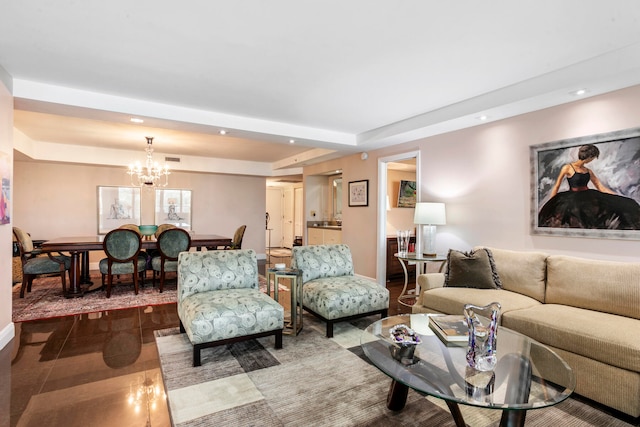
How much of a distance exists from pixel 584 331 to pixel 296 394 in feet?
6.29

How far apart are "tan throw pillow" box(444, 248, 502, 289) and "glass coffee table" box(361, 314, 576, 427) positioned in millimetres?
1020

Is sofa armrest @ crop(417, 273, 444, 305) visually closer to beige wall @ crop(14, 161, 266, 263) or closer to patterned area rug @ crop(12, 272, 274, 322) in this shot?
patterned area rug @ crop(12, 272, 274, 322)

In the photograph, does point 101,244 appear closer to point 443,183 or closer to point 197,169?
point 197,169

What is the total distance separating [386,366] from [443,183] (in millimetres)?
3060

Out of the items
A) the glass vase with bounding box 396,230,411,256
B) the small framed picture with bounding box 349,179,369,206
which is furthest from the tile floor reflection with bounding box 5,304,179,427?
the small framed picture with bounding box 349,179,369,206

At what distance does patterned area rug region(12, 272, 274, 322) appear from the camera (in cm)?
384

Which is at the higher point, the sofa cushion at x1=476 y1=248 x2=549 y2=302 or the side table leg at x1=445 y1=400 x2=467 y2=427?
the sofa cushion at x1=476 y1=248 x2=549 y2=302

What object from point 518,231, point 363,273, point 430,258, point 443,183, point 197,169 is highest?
point 197,169

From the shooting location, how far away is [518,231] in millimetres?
3434

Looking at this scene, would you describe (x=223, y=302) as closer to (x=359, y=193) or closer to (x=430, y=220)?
(x=430, y=220)

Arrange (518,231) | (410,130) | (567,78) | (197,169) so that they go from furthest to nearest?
(197,169)
(410,130)
(518,231)
(567,78)

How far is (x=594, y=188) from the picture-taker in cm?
288

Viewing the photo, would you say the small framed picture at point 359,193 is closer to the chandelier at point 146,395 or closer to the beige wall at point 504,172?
the beige wall at point 504,172

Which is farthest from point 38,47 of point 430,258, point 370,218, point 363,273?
point 363,273
